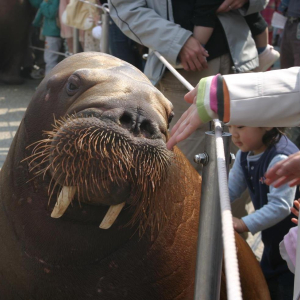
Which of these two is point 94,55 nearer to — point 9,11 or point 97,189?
point 97,189

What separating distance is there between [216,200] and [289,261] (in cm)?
86

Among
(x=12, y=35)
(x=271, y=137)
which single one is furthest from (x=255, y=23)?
(x=12, y=35)

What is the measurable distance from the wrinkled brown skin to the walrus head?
7.13 m

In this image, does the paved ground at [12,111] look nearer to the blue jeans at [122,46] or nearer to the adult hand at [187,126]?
the blue jeans at [122,46]

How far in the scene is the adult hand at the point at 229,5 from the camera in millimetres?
3375

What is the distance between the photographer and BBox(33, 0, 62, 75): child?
8109 millimetres

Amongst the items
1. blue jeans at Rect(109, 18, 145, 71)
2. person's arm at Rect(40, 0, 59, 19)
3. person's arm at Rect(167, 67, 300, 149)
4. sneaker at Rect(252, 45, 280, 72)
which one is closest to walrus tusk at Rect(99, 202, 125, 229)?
person's arm at Rect(167, 67, 300, 149)

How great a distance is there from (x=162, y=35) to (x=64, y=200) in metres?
1.86

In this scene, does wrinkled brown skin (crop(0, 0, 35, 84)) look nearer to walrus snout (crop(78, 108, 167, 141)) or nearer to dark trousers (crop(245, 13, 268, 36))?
dark trousers (crop(245, 13, 268, 36))

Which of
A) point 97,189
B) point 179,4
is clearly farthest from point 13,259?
point 179,4

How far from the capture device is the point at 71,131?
1702mm

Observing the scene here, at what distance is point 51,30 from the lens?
27.4ft

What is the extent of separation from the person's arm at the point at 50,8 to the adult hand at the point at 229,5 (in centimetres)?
520

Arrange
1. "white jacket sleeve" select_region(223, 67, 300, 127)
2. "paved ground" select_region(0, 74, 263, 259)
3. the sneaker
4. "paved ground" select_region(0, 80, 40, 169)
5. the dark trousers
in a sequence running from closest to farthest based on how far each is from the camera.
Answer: "white jacket sleeve" select_region(223, 67, 300, 127) < the dark trousers < the sneaker < "paved ground" select_region(0, 74, 263, 259) < "paved ground" select_region(0, 80, 40, 169)
